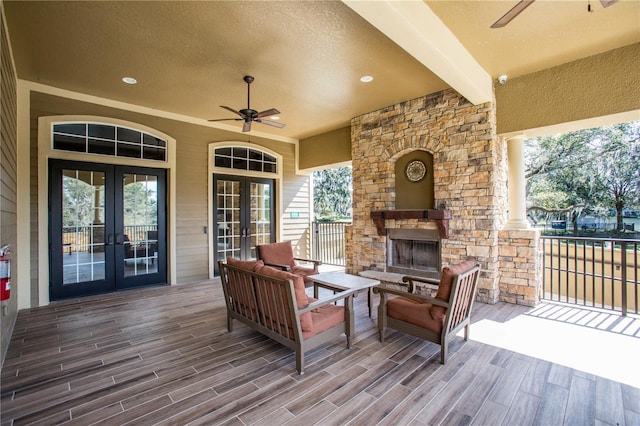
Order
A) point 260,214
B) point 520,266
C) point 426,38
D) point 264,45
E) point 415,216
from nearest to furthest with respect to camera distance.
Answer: point 426,38
point 264,45
point 520,266
point 415,216
point 260,214

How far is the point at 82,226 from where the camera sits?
17.0 feet

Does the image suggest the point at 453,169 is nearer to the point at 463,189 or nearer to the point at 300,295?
the point at 463,189

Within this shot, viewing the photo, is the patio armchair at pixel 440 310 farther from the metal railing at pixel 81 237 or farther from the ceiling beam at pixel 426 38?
the metal railing at pixel 81 237

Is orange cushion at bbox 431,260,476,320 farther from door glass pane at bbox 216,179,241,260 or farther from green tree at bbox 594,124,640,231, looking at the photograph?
green tree at bbox 594,124,640,231

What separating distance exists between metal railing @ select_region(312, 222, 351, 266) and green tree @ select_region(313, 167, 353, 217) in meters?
7.01

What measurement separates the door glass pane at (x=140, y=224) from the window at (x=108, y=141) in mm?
462

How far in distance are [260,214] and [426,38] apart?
5.55 m

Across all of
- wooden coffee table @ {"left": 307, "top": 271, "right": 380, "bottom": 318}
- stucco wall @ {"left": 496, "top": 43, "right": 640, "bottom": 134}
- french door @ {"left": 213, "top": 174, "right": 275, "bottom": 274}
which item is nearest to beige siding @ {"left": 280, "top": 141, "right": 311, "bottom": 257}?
french door @ {"left": 213, "top": 174, "right": 275, "bottom": 274}

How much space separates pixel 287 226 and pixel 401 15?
5991 mm

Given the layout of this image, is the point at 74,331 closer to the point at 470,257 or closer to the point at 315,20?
the point at 315,20

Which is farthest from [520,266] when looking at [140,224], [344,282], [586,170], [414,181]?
[140,224]

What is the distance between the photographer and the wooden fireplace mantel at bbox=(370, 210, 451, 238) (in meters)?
4.98

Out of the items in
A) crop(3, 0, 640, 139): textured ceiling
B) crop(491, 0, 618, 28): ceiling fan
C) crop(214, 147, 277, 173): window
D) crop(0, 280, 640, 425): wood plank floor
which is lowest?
crop(0, 280, 640, 425): wood plank floor

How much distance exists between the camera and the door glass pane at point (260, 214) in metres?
7.43
